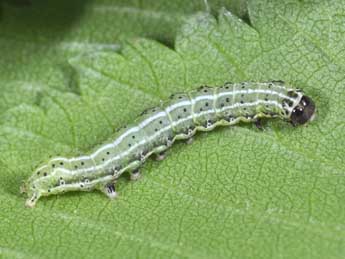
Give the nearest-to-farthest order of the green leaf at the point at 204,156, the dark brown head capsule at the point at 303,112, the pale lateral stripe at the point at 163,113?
1. the green leaf at the point at 204,156
2. the dark brown head capsule at the point at 303,112
3. the pale lateral stripe at the point at 163,113

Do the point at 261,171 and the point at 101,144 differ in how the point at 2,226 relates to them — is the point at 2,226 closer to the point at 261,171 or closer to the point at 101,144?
the point at 101,144

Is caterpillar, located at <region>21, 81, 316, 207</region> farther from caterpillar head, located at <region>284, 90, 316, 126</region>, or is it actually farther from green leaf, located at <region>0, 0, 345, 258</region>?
green leaf, located at <region>0, 0, 345, 258</region>

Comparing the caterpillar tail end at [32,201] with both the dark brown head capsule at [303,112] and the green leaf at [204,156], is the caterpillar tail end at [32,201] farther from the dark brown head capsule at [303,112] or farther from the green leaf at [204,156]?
the dark brown head capsule at [303,112]

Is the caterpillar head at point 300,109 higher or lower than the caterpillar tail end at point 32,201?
higher

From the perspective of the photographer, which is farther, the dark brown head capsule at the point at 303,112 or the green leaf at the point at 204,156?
the dark brown head capsule at the point at 303,112

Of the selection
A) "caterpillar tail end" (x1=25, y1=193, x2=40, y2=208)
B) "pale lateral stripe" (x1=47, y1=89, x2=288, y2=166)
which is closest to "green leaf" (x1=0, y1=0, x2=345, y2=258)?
"caterpillar tail end" (x1=25, y1=193, x2=40, y2=208)

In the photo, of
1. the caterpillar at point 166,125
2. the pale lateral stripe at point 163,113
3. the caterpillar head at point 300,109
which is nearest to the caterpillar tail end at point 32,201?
the caterpillar at point 166,125

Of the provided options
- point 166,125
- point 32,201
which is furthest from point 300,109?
point 32,201
